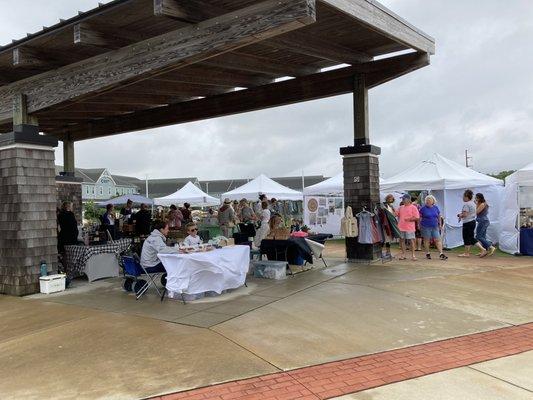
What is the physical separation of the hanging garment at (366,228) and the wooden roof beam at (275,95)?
8.88 feet

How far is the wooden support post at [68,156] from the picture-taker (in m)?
16.0

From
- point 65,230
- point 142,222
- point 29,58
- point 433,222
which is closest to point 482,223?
point 433,222

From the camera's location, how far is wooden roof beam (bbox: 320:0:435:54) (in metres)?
6.52

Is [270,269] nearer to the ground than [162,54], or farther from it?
nearer to the ground

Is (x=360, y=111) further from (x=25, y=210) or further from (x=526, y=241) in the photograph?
(x=25, y=210)

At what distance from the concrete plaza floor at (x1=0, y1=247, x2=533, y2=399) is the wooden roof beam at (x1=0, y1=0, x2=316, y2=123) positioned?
3464 millimetres

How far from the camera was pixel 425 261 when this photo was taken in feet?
34.2

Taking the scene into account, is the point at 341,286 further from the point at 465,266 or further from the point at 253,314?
the point at 465,266

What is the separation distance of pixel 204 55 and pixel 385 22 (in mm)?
3053

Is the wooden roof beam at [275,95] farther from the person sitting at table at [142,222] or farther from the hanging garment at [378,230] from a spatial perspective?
the hanging garment at [378,230]

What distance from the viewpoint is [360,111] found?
998 cm

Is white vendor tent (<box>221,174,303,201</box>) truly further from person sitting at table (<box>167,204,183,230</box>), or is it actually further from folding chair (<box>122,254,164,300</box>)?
folding chair (<box>122,254,164,300</box>)

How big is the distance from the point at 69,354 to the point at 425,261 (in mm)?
7929

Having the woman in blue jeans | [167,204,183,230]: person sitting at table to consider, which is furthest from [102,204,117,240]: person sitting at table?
the woman in blue jeans
